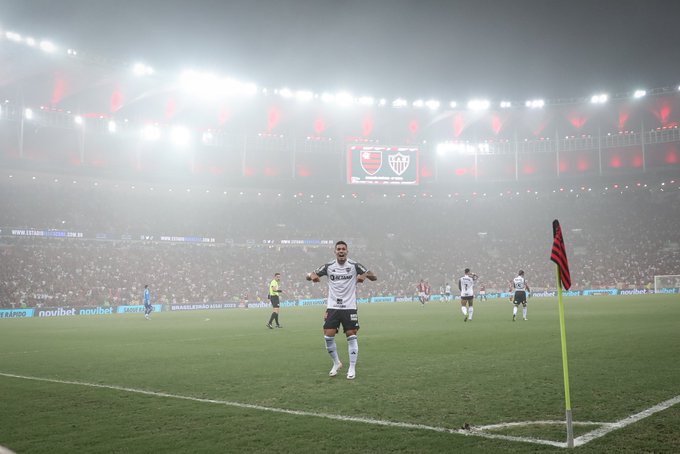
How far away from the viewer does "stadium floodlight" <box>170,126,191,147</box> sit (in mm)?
66625

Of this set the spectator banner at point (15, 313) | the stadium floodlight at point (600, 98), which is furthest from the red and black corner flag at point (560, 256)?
the stadium floodlight at point (600, 98)

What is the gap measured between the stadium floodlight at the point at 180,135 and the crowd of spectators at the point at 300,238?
6.29 metres

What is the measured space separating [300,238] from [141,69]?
25.7 meters

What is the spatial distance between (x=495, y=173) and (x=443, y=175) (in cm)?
751

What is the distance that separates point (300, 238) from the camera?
6950 centimetres

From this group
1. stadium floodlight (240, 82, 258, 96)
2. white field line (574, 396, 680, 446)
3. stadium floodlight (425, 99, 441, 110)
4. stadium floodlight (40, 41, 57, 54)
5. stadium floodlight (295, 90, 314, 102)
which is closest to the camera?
white field line (574, 396, 680, 446)

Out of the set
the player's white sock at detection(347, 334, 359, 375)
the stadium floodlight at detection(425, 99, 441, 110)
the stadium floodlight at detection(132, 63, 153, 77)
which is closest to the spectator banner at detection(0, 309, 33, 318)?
the stadium floodlight at detection(132, 63, 153, 77)

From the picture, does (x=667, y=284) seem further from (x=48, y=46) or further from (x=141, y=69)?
(x=48, y=46)

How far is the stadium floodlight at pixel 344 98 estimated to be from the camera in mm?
73125

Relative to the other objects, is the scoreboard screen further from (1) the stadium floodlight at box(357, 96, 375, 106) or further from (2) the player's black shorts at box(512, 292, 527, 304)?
(2) the player's black shorts at box(512, 292, 527, 304)

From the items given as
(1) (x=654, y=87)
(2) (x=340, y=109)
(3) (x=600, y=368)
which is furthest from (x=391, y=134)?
(3) (x=600, y=368)

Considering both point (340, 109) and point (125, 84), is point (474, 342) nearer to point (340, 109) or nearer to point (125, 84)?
point (125, 84)

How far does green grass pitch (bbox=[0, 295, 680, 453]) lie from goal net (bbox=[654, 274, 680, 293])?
4488 centimetres

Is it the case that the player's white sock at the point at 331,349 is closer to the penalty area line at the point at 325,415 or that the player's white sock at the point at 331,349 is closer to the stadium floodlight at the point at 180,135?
the penalty area line at the point at 325,415
